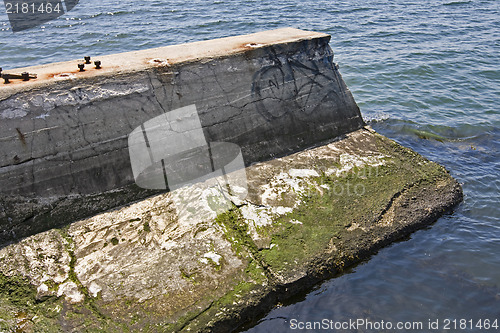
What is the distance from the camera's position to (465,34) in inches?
378

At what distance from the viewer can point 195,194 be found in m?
3.69

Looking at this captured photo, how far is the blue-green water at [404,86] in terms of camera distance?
339cm

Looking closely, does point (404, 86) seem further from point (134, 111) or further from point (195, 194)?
point (134, 111)

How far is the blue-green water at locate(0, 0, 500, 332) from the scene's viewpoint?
3393 millimetres

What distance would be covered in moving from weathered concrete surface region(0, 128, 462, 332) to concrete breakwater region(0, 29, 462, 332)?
1 centimetres

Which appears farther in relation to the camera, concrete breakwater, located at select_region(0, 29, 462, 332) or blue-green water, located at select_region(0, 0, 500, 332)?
blue-green water, located at select_region(0, 0, 500, 332)

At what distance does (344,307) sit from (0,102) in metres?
2.97

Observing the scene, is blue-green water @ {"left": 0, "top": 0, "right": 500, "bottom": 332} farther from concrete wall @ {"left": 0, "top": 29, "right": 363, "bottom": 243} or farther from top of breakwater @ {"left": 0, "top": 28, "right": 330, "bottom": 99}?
top of breakwater @ {"left": 0, "top": 28, "right": 330, "bottom": 99}

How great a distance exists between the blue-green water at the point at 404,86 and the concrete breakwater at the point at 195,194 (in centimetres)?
24

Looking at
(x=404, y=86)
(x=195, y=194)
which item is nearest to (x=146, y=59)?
(x=195, y=194)

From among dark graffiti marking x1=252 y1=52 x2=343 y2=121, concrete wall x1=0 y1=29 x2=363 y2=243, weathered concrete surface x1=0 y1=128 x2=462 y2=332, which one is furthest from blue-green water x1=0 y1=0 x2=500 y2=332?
dark graffiti marking x1=252 y1=52 x2=343 y2=121

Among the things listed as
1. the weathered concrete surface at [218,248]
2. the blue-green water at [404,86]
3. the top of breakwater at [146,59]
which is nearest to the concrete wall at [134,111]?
the top of breakwater at [146,59]

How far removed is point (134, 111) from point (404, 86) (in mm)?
5486

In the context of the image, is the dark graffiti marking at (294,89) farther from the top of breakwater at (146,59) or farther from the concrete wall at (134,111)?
the top of breakwater at (146,59)
